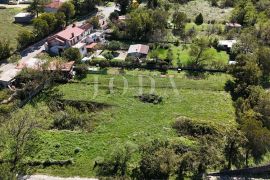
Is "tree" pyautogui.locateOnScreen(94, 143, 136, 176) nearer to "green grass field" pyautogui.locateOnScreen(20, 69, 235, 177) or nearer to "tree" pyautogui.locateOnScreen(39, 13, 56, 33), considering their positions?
"green grass field" pyautogui.locateOnScreen(20, 69, 235, 177)

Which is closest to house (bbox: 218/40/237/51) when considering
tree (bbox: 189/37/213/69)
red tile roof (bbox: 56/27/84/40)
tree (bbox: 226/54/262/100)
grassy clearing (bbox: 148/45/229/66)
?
grassy clearing (bbox: 148/45/229/66)

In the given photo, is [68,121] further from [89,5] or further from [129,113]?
[89,5]

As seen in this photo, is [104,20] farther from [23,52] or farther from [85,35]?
[23,52]

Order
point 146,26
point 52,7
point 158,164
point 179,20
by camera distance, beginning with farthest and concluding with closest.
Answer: point 52,7, point 179,20, point 146,26, point 158,164

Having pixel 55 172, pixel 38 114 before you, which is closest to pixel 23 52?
pixel 38 114

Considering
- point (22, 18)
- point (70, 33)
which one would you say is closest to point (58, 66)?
point (70, 33)

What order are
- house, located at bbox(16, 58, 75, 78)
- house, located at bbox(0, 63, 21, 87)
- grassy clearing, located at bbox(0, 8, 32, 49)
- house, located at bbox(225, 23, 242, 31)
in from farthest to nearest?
house, located at bbox(225, 23, 242, 31) → grassy clearing, located at bbox(0, 8, 32, 49) → house, located at bbox(16, 58, 75, 78) → house, located at bbox(0, 63, 21, 87)

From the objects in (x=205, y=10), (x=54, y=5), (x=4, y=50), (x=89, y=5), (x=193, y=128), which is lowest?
(x=193, y=128)
